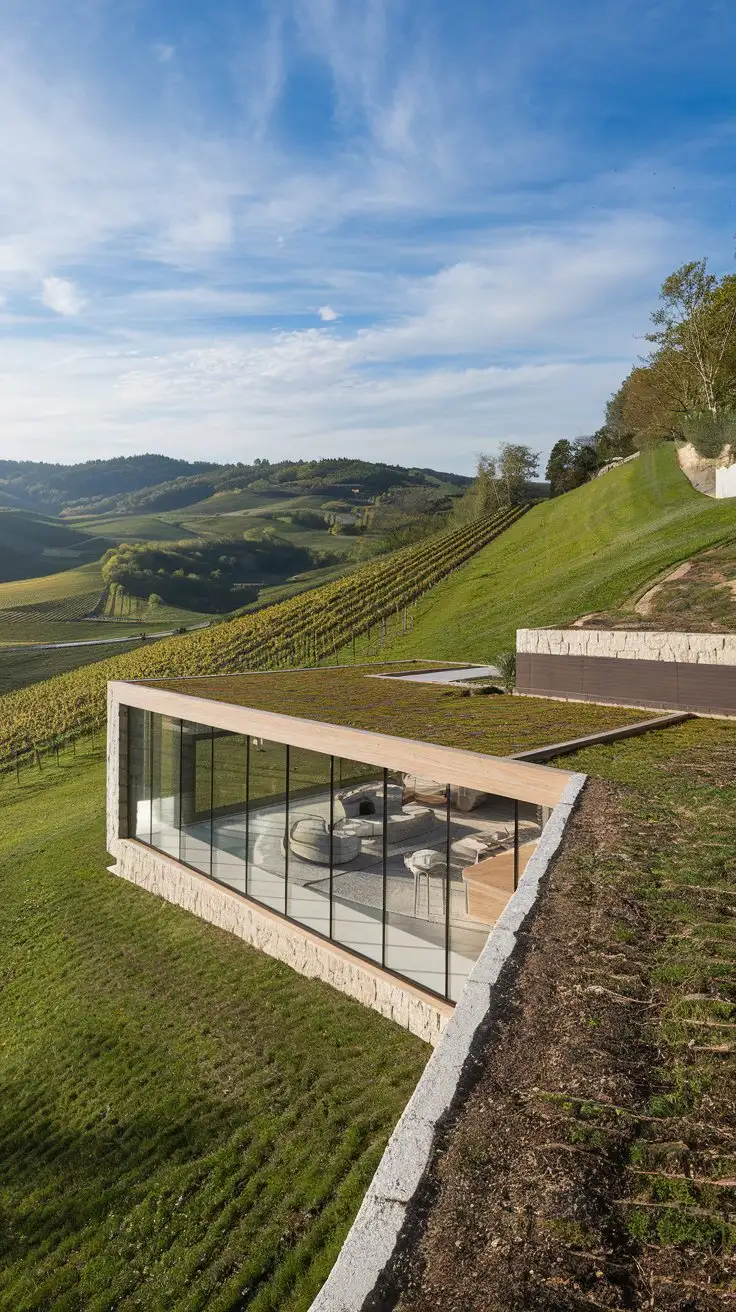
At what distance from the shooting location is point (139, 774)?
13430mm

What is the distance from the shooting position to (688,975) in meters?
3.66

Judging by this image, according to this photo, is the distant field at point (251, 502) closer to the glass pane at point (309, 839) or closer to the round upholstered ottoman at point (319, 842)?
the glass pane at point (309, 839)

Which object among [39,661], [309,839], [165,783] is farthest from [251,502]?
[309,839]

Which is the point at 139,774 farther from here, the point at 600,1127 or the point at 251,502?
the point at 251,502

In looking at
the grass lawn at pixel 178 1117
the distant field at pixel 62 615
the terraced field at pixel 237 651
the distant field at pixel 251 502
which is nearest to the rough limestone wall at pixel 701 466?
the terraced field at pixel 237 651

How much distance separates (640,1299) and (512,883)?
5.51 metres

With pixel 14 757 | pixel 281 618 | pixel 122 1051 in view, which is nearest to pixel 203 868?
pixel 122 1051

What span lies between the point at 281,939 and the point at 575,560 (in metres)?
25.2

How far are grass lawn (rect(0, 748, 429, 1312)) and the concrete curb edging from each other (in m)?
3.14

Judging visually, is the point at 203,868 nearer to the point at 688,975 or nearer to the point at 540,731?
the point at 540,731

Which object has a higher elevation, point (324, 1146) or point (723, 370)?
point (723, 370)

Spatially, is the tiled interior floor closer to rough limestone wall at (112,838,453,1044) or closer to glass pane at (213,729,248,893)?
glass pane at (213,729,248,893)

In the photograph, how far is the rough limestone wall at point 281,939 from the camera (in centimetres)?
799

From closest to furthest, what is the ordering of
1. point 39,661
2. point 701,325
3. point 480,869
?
point 480,869 → point 701,325 → point 39,661
